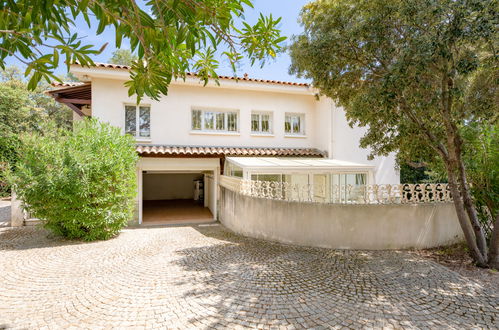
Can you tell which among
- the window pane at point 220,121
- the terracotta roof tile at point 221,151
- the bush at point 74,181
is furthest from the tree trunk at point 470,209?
the bush at point 74,181

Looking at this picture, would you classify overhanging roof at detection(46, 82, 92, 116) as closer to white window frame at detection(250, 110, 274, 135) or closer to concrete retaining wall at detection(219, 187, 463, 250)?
white window frame at detection(250, 110, 274, 135)

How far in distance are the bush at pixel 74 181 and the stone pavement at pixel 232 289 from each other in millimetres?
1488

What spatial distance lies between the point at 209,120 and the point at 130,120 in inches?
210

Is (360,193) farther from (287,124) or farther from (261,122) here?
(261,122)

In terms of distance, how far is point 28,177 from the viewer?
1090 cm

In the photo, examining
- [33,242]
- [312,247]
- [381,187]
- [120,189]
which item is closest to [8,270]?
[33,242]

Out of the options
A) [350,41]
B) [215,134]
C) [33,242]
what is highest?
[350,41]

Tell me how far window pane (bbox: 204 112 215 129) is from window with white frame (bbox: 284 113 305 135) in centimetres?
578

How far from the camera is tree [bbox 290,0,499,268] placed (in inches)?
266

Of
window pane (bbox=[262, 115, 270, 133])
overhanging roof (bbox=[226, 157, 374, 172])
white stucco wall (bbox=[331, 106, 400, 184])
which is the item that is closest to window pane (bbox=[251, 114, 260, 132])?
window pane (bbox=[262, 115, 270, 133])

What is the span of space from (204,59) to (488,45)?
837 centimetres

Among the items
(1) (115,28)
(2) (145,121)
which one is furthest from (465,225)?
(2) (145,121)

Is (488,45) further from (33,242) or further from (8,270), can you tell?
(33,242)

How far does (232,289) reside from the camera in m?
6.59
